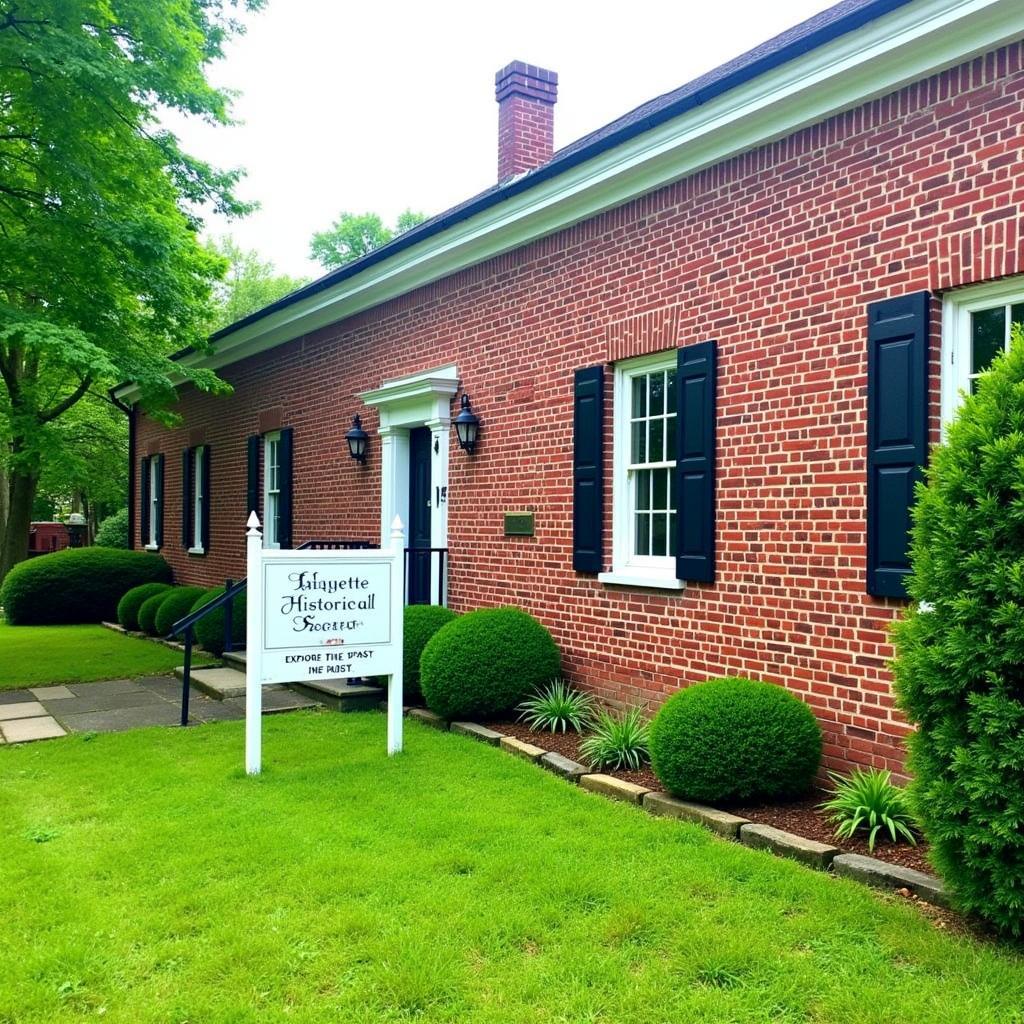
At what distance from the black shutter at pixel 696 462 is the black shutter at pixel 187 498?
471 inches

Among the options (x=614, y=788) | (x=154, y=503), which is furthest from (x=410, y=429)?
(x=154, y=503)

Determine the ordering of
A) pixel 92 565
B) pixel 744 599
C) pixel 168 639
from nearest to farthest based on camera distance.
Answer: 1. pixel 744 599
2. pixel 168 639
3. pixel 92 565

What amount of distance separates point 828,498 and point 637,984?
130 inches

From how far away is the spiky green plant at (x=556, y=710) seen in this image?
7180 millimetres

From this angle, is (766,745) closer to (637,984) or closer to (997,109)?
(637,984)

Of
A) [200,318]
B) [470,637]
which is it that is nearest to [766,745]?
[470,637]

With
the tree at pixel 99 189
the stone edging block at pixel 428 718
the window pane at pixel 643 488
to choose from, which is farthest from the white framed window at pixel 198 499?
the window pane at pixel 643 488

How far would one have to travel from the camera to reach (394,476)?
10398mm

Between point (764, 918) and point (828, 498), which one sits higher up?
point (828, 498)

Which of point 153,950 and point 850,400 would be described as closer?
point 153,950

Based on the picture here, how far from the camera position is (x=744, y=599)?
20.4 ft

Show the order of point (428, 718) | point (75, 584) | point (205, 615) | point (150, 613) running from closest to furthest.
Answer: point (428, 718)
point (205, 615)
point (150, 613)
point (75, 584)

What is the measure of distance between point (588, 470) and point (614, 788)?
276 centimetres

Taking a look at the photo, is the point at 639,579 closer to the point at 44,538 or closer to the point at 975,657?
the point at 975,657
